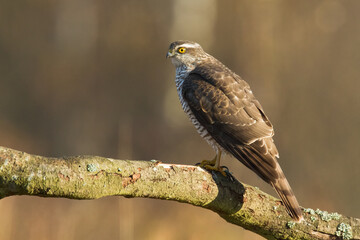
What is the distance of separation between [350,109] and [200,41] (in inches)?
144

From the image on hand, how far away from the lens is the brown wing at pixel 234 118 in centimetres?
415

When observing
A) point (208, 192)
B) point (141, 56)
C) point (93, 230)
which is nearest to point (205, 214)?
point (93, 230)

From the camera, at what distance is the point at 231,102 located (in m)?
4.60

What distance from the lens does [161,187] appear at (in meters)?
3.34

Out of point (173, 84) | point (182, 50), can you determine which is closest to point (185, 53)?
point (182, 50)

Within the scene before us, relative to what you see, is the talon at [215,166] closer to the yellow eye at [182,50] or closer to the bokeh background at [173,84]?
the yellow eye at [182,50]

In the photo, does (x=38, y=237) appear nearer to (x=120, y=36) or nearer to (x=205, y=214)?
(x=205, y=214)

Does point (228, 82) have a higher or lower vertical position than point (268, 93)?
lower

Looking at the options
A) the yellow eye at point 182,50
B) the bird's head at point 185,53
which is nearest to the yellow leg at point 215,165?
the bird's head at point 185,53

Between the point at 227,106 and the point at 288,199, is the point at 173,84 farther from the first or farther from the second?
the point at 288,199

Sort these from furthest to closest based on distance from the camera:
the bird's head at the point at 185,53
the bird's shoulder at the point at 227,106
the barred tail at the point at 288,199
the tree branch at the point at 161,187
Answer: the bird's head at the point at 185,53 → the bird's shoulder at the point at 227,106 → the barred tail at the point at 288,199 → the tree branch at the point at 161,187

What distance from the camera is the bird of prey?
4141 mm

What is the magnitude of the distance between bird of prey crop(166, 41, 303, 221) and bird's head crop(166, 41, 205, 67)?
277 mm

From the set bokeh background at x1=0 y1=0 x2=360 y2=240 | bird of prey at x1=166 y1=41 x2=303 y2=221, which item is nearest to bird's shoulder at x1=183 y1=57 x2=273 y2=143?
bird of prey at x1=166 y1=41 x2=303 y2=221
